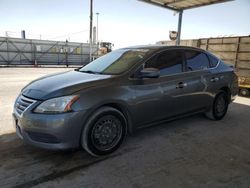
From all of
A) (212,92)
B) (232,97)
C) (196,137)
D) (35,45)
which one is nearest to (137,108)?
(196,137)

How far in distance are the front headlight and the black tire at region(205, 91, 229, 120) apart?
3.24m

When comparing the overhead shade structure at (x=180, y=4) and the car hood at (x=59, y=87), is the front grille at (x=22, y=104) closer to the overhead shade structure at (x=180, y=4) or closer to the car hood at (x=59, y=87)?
the car hood at (x=59, y=87)

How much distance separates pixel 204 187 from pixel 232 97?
10.5 feet

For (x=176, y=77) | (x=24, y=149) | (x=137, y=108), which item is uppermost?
(x=176, y=77)

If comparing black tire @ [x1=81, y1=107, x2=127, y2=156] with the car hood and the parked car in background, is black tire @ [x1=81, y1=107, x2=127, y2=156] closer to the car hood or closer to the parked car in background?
the parked car in background

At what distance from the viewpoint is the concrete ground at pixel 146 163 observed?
2342 millimetres

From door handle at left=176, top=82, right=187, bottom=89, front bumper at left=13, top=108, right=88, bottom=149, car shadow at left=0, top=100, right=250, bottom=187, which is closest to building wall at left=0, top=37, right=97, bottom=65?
car shadow at left=0, top=100, right=250, bottom=187

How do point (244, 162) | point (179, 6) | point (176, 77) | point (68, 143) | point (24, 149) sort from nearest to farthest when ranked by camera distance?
point (68, 143)
point (244, 162)
point (24, 149)
point (176, 77)
point (179, 6)

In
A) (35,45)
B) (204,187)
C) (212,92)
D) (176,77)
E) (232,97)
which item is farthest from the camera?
(35,45)

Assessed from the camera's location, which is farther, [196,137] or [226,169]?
[196,137]

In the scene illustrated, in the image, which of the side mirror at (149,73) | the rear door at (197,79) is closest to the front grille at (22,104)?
the side mirror at (149,73)

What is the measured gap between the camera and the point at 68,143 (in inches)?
101

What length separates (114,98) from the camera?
2828mm

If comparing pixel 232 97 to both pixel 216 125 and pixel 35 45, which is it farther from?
pixel 35 45
